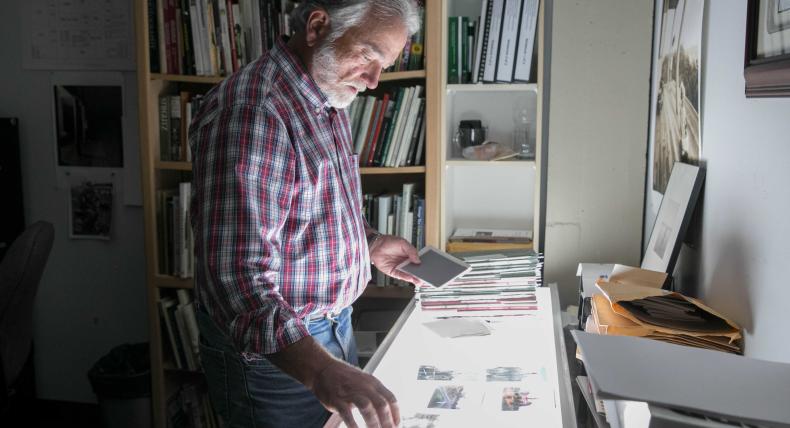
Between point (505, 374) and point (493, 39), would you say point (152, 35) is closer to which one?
point (493, 39)

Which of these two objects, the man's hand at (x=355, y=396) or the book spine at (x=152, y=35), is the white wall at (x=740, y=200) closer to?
the man's hand at (x=355, y=396)

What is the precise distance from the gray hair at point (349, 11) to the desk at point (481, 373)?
2.38 ft

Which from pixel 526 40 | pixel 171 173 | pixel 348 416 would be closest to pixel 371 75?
pixel 348 416

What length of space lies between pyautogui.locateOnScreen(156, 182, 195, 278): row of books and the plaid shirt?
3.69 feet

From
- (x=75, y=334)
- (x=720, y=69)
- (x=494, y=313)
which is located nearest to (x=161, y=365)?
(x=75, y=334)

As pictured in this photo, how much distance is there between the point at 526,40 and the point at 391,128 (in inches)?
22.4

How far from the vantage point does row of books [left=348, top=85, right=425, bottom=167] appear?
2.42 meters

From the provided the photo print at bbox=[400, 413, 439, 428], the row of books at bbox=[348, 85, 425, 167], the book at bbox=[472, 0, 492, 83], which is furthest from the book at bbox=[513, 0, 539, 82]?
the photo print at bbox=[400, 413, 439, 428]

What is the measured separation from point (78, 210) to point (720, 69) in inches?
113

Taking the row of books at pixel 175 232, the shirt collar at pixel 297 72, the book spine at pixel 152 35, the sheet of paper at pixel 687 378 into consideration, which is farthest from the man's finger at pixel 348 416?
the book spine at pixel 152 35

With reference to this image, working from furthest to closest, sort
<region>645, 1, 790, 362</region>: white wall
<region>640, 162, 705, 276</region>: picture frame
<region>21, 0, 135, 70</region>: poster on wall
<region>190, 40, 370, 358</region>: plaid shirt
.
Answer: <region>21, 0, 135, 70</region>: poster on wall
<region>640, 162, 705, 276</region>: picture frame
<region>190, 40, 370, 358</region>: plaid shirt
<region>645, 1, 790, 362</region>: white wall

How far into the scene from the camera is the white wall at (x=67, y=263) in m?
3.14

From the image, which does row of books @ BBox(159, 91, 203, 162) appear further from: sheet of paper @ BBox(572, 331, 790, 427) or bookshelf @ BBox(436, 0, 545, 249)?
sheet of paper @ BBox(572, 331, 790, 427)

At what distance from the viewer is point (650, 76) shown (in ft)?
7.55
